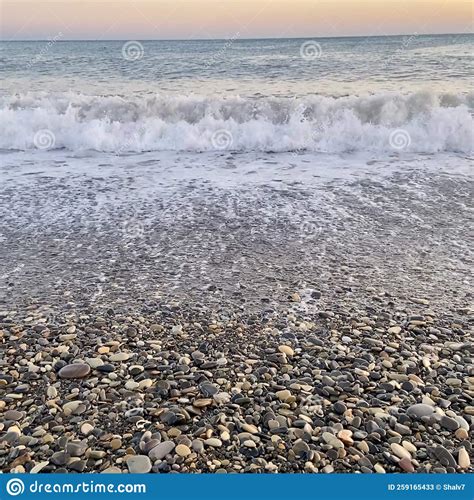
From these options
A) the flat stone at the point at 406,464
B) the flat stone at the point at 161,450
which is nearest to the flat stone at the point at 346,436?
the flat stone at the point at 406,464

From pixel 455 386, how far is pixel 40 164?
10008mm

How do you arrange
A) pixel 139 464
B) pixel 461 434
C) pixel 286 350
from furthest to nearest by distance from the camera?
pixel 286 350
pixel 461 434
pixel 139 464

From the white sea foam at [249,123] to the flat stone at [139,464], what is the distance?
10389 mm

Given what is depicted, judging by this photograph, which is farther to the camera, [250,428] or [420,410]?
[420,410]

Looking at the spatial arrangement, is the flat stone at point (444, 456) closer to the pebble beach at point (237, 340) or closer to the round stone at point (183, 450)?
the pebble beach at point (237, 340)

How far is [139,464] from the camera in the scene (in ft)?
9.36

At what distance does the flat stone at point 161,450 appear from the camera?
2.91 meters

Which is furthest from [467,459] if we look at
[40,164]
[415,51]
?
[415,51]

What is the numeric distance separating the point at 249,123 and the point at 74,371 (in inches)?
431

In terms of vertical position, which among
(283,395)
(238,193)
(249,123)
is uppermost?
(249,123)

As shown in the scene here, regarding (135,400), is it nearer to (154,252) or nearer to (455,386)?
(455,386)

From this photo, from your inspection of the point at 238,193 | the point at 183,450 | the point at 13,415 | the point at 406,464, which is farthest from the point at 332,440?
the point at 238,193

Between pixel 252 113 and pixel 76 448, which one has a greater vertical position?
pixel 252 113

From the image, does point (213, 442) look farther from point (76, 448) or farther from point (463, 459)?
point (463, 459)
